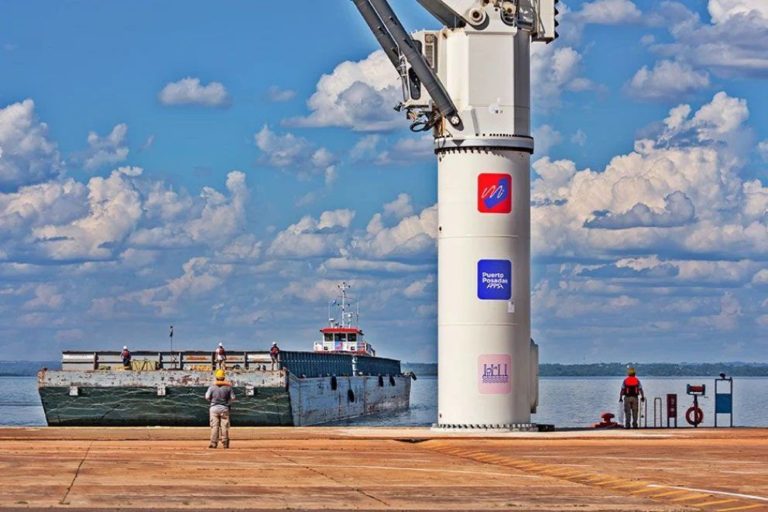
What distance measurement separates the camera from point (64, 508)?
19766mm

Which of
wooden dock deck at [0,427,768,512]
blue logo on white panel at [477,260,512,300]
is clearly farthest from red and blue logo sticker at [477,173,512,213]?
wooden dock deck at [0,427,768,512]

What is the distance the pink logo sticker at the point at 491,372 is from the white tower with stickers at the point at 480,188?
0.02 meters

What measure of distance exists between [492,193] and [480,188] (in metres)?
0.32

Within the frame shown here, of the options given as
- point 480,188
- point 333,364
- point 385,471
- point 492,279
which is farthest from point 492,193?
point 333,364

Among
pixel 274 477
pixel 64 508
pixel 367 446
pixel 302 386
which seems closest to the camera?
pixel 64 508

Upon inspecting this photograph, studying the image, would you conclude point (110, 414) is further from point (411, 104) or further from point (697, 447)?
point (697, 447)

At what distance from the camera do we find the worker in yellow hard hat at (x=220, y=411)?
32.3 meters

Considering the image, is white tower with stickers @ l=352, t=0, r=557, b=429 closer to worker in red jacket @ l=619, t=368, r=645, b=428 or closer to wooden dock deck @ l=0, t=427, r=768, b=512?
wooden dock deck @ l=0, t=427, r=768, b=512

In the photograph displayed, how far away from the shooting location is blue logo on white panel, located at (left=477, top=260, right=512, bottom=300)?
36938 millimetres

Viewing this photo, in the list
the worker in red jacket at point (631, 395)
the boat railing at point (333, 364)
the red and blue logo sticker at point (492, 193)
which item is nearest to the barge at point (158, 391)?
the boat railing at point (333, 364)

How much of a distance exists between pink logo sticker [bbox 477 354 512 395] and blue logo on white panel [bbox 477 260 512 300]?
4.75ft

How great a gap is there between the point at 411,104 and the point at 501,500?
56.6ft

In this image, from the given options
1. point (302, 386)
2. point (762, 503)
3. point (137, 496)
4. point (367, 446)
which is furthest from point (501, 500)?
point (302, 386)

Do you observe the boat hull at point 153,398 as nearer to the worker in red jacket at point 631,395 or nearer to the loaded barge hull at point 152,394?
the loaded barge hull at point 152,394
